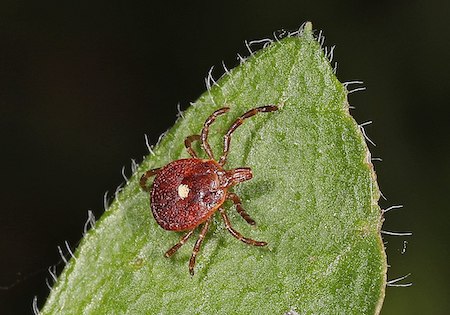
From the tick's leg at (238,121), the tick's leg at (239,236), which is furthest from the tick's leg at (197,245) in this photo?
the tick's leg at (238,121)

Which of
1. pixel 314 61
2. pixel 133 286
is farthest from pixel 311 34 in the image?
pixel 133 286

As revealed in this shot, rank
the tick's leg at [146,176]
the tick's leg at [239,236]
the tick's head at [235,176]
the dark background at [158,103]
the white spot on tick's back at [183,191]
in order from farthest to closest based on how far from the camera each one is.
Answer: the dark background at [158,103] → the white spot on tick's back at [183,191] → the tick's leg at [146,176] → the tick's head at [235,176] → the tick's leg at [239,236]

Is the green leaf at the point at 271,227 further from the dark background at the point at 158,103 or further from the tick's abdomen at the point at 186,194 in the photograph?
the dark background at the point at 158,103

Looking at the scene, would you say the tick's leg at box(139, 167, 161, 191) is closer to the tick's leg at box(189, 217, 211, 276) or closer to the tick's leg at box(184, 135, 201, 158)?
the tick's leg at box(184, 135, 201, 158)

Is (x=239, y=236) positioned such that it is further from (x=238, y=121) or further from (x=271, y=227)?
(x=238, y=121)

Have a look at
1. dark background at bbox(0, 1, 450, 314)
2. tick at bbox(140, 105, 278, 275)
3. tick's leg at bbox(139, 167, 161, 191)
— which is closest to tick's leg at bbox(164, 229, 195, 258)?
tick at bbox(140, 105, 278, 275)

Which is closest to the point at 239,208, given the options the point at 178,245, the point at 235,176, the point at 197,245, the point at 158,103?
the point at 235,176
